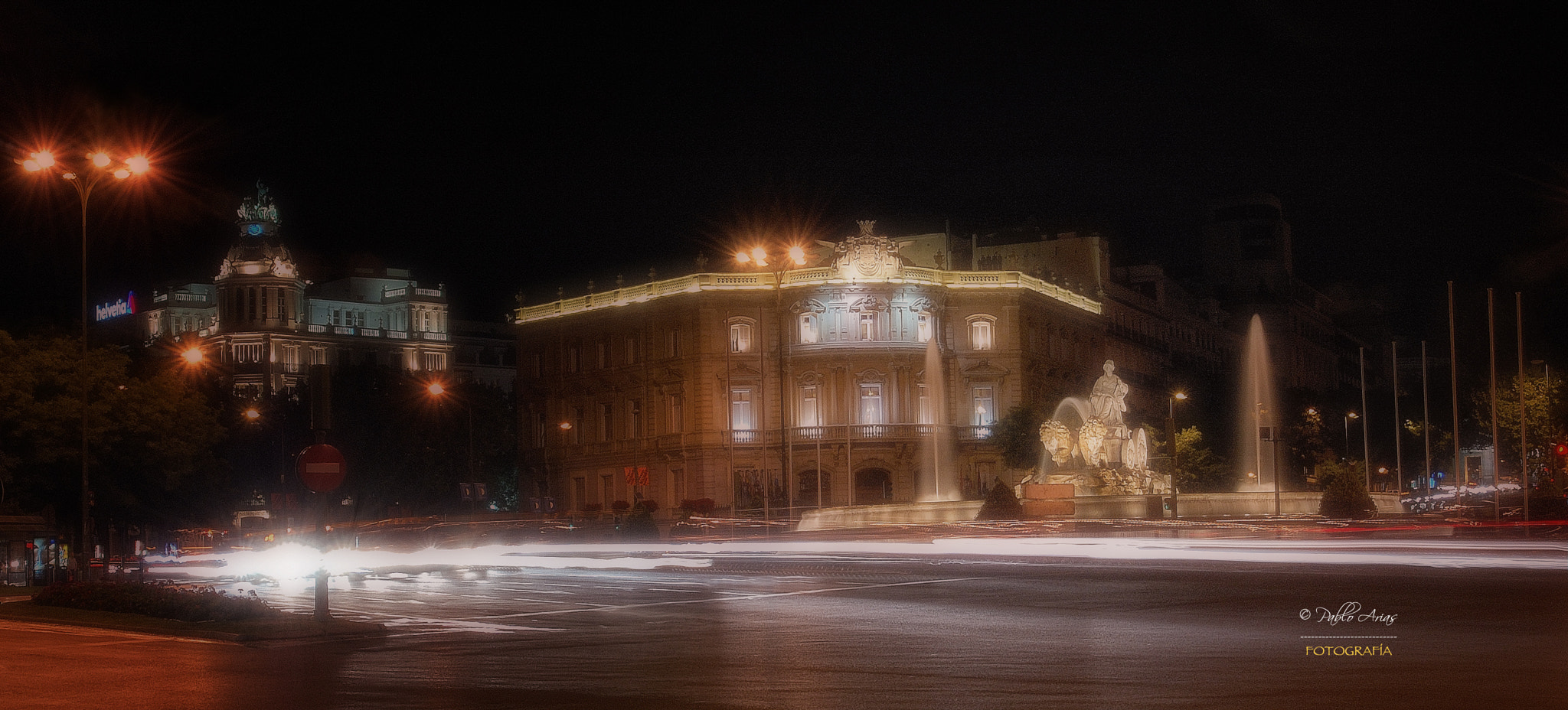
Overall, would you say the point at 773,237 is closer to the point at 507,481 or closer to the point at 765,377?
the point at 765,377

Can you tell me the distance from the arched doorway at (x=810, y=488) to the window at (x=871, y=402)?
3.42m

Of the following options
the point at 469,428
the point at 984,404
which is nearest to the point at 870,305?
the point at 984,404

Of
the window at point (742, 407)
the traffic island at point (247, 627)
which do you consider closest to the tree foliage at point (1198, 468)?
the window at point (742, 407)

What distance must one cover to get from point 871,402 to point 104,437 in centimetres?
4255

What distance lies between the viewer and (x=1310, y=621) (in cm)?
1938

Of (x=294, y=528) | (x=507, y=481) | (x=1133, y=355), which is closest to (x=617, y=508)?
(x=294, y=528)

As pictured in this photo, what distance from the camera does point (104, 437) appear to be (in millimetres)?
44375

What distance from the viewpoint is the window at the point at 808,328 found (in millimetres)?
80875

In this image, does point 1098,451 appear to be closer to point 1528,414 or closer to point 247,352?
point 1528,414

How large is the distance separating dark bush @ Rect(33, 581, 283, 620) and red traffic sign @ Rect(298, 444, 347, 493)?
1.82m

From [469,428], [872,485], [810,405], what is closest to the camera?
[469,428]

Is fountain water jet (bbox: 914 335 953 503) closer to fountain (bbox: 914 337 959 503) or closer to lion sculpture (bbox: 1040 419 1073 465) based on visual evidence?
fountain (bbox: 914 337 959 503)

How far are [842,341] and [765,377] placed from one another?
420cm

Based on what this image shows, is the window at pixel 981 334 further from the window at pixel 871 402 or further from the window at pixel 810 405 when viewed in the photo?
the window at pixel 810 405
